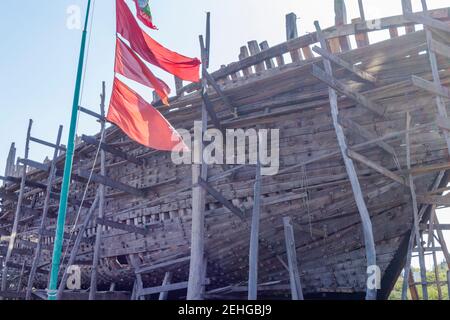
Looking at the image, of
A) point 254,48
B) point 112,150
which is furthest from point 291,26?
point 112,150

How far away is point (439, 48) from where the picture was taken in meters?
6.27

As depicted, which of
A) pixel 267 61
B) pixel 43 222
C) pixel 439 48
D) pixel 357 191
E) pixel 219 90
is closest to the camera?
pixel 357 191

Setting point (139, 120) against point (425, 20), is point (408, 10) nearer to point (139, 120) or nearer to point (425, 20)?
point (425, 20)

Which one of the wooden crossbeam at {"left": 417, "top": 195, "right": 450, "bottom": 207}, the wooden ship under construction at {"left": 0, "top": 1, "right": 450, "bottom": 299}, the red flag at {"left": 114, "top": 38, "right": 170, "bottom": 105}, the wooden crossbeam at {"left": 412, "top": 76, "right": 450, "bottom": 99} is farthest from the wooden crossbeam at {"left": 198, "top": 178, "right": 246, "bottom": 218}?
the wooden crossbeam at {"left": 412, "top": 76, "right": 450, "bottom": 99}

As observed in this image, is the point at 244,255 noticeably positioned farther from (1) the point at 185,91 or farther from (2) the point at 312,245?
(1) the point at 185,91

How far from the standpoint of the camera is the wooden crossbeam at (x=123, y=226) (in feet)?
27.7

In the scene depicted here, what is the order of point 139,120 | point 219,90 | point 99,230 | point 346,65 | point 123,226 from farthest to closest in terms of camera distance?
point 99,230 < point 123,226 < point 219,90 < point 346,65 < point 139,120

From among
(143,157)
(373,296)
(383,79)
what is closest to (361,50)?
(383,79)

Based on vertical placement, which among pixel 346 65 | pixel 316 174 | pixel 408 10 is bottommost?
pixel 316 174

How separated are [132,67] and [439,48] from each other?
4592 mm

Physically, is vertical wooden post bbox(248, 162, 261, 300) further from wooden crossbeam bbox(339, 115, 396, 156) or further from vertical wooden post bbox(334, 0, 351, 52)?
vertical wooden post bbox(334, 0, 351, 52)

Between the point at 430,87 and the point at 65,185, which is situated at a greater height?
the point at 430,87

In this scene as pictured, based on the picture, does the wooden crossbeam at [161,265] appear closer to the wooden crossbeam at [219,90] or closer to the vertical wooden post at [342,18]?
the wooden crossbeam at [219,90]

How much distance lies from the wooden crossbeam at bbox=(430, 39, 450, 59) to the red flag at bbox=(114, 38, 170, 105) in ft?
13.8
